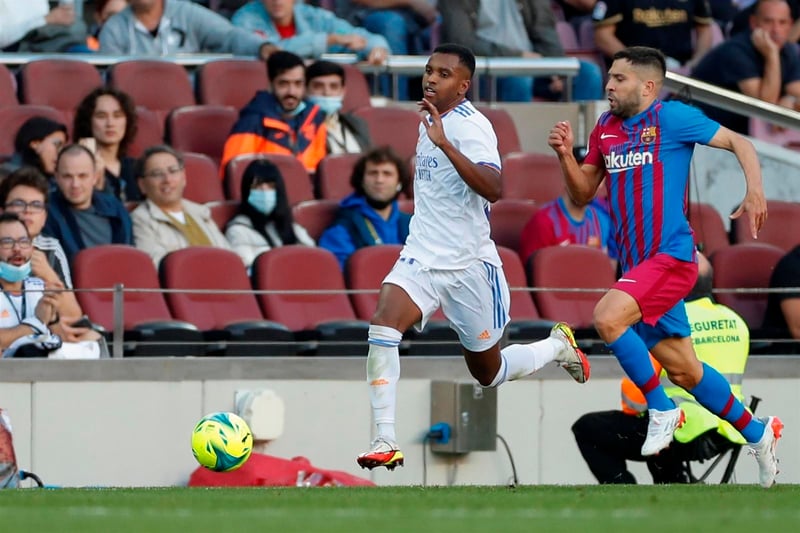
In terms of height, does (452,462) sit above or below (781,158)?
below

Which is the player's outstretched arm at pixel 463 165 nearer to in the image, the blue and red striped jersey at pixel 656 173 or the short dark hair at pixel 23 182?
the blue and red striped jersey at pixel 656 173

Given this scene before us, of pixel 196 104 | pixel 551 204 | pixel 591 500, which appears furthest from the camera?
pixel 196 104

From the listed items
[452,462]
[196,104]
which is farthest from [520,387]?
[196,104]

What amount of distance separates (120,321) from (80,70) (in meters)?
3.52

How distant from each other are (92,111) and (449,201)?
15.7 feet

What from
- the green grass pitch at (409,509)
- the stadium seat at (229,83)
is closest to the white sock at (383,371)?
the green grass pitch at (409,509)

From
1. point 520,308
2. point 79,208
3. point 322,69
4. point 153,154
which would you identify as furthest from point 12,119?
point 520,308

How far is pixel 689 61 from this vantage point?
54.9 ft

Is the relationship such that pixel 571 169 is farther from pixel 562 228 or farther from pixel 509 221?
pixel 509 221

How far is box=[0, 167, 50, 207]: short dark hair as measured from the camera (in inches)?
446

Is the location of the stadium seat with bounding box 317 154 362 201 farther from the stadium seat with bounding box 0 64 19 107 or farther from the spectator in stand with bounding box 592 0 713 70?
the spectator in stand with bounding box 592 0 713 70

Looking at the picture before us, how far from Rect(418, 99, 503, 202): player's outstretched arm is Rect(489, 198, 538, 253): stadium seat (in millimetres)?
4741

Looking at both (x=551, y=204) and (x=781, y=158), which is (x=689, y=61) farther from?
(x=551, y=204)

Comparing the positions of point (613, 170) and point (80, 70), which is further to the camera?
point (80, 70)
